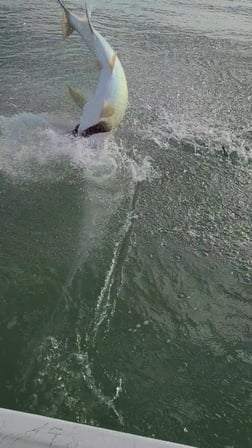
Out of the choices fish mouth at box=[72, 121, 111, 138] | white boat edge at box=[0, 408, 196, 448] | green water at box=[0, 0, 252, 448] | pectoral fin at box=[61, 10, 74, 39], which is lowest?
green water at box=[0, 0, 252, 448]

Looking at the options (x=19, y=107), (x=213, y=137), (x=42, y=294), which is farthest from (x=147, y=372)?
(x=19, y=107)

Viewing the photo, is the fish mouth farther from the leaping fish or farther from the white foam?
the white foam

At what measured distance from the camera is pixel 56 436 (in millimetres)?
1801

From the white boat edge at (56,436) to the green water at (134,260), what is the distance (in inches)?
43.3

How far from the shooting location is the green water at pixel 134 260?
3.03 meters

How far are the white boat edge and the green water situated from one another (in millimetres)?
1100

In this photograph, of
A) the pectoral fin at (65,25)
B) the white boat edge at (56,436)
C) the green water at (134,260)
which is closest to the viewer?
the white boat edge at (56,436)

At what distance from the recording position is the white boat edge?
69.9 inches

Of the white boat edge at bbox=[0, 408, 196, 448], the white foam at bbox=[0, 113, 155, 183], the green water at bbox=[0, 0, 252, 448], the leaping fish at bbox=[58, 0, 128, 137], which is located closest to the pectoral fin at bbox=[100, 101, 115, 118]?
the leaping fish at bbox=[58, 0, 128, 137]

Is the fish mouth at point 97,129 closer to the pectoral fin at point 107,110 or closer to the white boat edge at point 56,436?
the pectoral fin at point 107,110

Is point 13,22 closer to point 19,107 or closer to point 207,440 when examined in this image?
point 19,107

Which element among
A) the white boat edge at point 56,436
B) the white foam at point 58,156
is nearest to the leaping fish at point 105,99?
the white foam at point 58,156

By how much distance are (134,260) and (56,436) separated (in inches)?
92.5

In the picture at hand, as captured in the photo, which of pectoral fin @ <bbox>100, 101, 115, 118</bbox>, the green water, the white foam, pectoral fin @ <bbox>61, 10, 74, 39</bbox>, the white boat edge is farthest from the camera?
pectoral fin @ <bbox>61, 10, 74, 39</bbox>
